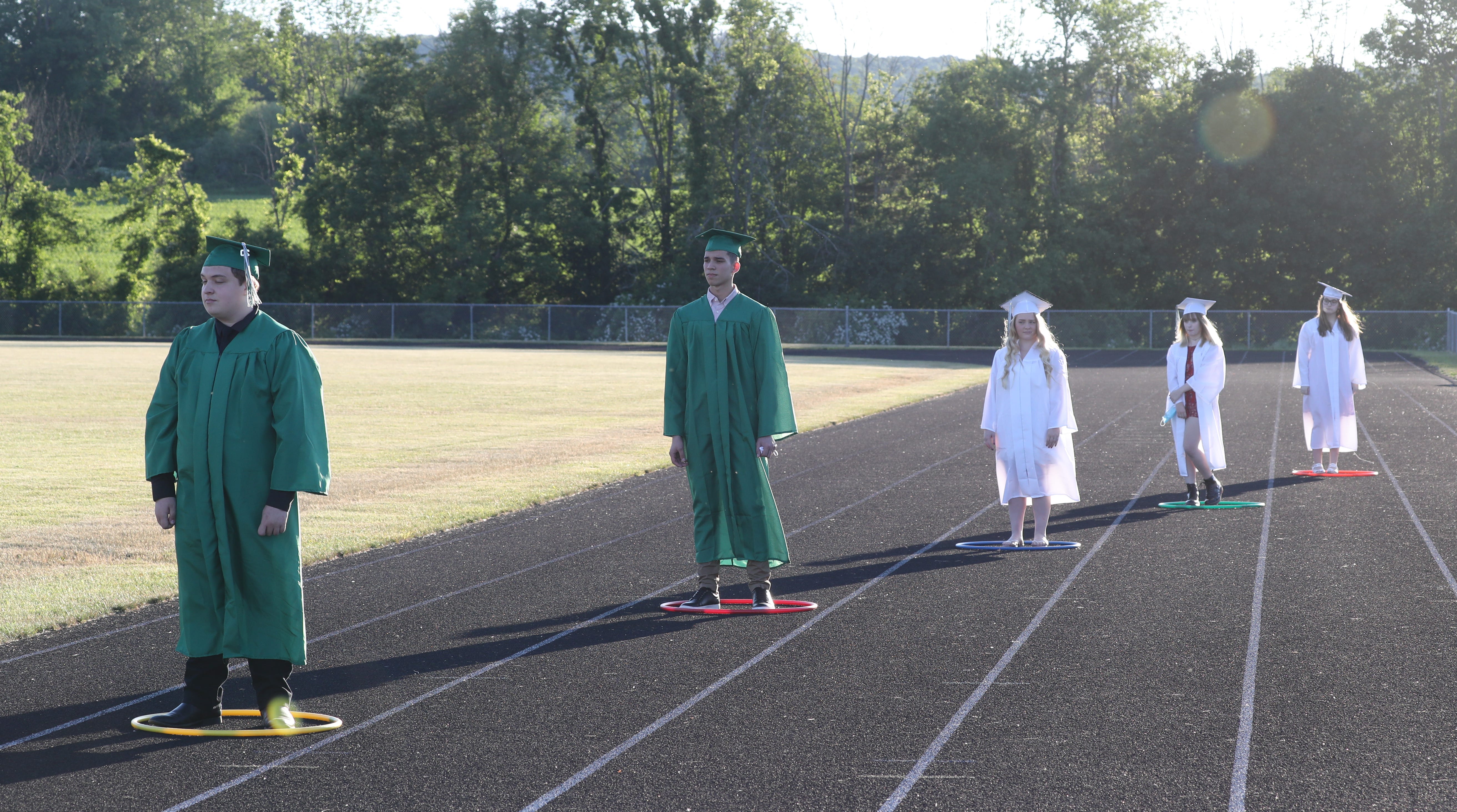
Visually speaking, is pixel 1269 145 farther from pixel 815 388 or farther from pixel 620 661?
pixel 620 661

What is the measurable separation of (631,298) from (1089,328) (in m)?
20.0

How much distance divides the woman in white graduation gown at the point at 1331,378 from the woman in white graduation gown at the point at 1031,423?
221 inches

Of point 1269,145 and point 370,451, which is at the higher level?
point 1269,145

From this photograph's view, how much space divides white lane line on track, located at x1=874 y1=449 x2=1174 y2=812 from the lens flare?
158ft

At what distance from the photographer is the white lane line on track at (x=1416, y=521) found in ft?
28.8

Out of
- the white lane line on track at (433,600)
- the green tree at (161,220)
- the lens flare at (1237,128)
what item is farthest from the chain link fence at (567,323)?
the white lane line on track at (433,600)

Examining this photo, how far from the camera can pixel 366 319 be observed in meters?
56.3

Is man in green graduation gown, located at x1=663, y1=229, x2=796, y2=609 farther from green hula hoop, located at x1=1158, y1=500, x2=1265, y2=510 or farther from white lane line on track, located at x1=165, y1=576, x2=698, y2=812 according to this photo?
green hula hoop, located at x1=1158, y1=500, x2=1265, y2=510

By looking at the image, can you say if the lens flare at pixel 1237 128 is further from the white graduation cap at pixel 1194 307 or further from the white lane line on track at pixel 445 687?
the white lane line on track at pixel 445 687

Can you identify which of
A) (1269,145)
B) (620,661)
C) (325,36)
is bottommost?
(620,661)

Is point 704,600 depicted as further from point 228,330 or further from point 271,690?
point 228,330

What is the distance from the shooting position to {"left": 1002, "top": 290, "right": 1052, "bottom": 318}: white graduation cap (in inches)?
390

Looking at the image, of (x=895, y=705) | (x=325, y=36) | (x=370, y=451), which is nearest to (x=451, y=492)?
(x=370, y=451)

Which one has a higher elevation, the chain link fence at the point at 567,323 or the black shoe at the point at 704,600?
the chain link fence at the point at 567,323
